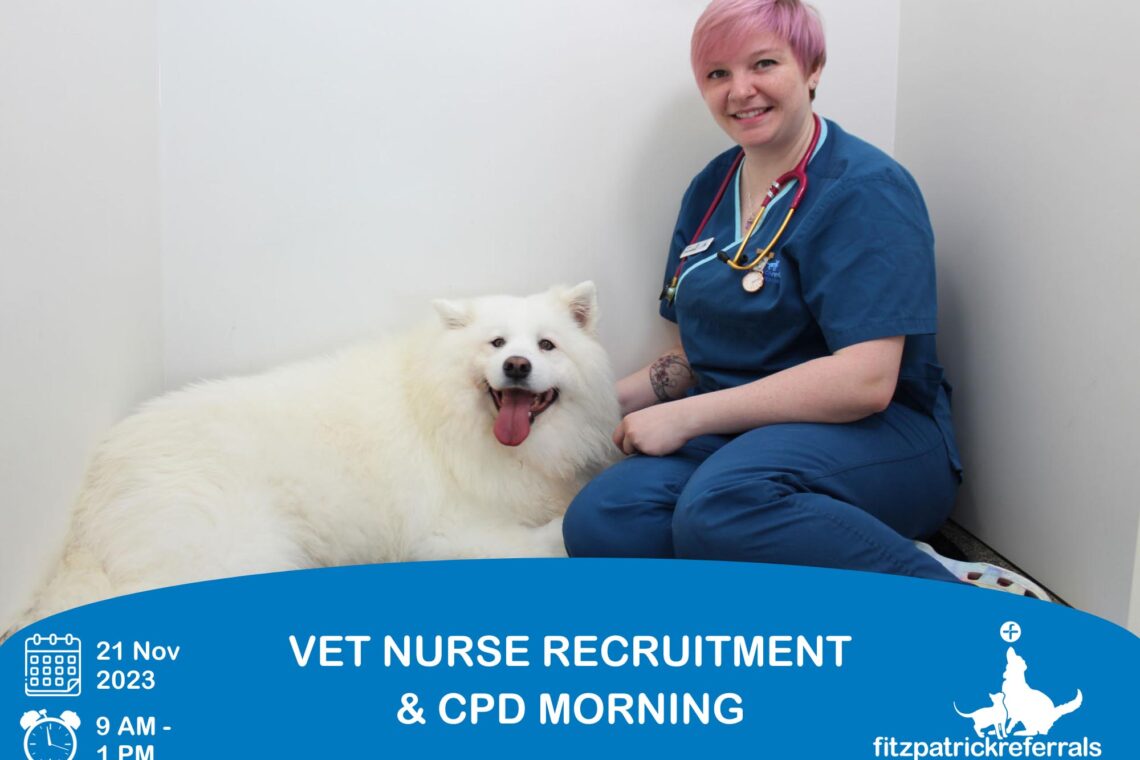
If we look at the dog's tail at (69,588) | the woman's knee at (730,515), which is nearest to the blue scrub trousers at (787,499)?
the woman's knee at (730,515)

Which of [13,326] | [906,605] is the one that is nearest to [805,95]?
[906,605]

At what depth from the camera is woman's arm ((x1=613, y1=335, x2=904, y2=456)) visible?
A: 1922mm

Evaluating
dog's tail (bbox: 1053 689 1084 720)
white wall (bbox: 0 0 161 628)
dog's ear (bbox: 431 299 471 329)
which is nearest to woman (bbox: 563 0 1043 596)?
dog's tail (bbox: 1053 689 1084 720)

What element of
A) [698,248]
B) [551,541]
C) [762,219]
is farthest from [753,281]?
[551,541]

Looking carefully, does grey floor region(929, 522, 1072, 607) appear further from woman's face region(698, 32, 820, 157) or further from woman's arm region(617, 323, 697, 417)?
woman's face region(698, 32, 820, 157)

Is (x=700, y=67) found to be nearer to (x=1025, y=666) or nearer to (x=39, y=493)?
(x=1025, y=666)

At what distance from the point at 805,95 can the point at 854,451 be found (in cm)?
82

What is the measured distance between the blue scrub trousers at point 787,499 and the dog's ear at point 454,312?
1.75 ft

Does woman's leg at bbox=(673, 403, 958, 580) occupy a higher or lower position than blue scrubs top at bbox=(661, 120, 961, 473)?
lower

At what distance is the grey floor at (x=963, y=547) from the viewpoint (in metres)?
2.25

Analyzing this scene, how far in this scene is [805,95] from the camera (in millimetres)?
2102

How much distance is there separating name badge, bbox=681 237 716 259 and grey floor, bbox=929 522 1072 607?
→ 3.21 feet

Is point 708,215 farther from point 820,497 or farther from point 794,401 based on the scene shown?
point 820,497

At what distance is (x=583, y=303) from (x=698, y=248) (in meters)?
0.32
